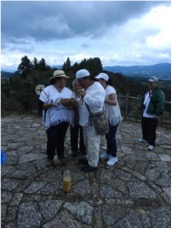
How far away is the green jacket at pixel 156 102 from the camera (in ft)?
16.4

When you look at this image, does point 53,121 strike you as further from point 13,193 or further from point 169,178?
point 169,178

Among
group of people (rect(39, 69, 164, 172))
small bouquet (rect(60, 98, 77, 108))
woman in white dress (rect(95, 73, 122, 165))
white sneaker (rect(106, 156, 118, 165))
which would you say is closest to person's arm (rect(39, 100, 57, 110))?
group of people (rect(39, 69, 164, 172))

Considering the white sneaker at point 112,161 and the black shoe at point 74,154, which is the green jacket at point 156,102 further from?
the black shoe at point 74,154

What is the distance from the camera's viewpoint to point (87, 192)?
3480 millimetres

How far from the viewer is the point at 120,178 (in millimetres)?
3949

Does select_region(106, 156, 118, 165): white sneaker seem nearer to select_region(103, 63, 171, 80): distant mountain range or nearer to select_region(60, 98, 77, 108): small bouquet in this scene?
select_region(60, 98, 77, 108): small bouquet

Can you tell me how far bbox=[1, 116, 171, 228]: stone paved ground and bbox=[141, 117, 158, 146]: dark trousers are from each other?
325 millimetres

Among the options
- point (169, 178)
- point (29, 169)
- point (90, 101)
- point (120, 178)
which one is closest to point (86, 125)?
point (90, 101)

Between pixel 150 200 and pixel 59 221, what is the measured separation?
4.55 feet

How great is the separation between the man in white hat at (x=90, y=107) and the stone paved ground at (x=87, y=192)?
33cm

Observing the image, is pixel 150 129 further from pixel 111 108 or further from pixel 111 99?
pixel 111 99

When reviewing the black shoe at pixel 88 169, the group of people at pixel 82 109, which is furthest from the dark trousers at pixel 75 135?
the black shoe at pixel 88 169

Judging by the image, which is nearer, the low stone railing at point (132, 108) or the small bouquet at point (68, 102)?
the small bouquet at point (68, 102)

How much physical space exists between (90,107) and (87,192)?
1308 millimetres
